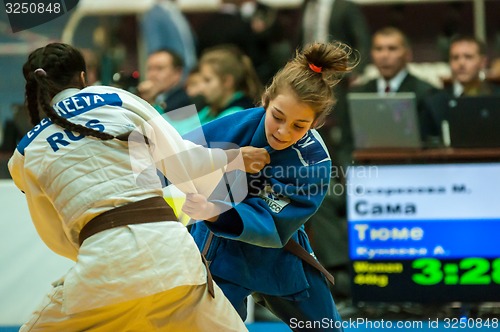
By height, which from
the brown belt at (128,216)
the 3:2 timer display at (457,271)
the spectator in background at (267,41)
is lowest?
the 3:2 timer display at (457,271)

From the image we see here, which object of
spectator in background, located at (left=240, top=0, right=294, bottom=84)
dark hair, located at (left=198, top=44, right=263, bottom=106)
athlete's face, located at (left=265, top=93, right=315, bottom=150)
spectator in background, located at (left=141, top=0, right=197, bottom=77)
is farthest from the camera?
spectator in background, located at (left=141, top=0, right=197, bottom=77)

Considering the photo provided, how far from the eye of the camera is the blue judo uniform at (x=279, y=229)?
350 centimetres

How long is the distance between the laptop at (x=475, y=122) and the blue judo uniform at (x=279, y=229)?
2.22 meters

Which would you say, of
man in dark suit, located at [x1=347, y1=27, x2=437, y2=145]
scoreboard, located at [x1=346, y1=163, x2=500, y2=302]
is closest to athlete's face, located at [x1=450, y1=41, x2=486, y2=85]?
man in dark suit, located at [x1=347, y1=27, x2=437, y2=145]

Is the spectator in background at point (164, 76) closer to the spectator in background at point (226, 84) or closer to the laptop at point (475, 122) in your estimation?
the spectator in background at point (226, 84)

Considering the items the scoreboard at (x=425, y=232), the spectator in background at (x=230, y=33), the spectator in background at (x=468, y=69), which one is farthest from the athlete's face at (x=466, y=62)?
the spectator in background at (x=230, y=33)

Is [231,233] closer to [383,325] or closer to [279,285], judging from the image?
[279,285]

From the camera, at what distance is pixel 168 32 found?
24.3 ft

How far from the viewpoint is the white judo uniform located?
114 inches

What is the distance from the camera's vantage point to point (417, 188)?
5488 mm

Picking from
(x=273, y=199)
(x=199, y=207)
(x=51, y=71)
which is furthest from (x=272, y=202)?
(x=51, y=71)

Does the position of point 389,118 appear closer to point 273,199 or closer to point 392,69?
point 392,69

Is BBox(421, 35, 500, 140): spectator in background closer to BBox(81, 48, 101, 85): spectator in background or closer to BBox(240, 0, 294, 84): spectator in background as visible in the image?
BBox(240, 0, 294, 84): spectator in background

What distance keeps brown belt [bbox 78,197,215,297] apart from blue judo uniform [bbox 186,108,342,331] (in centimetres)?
46
